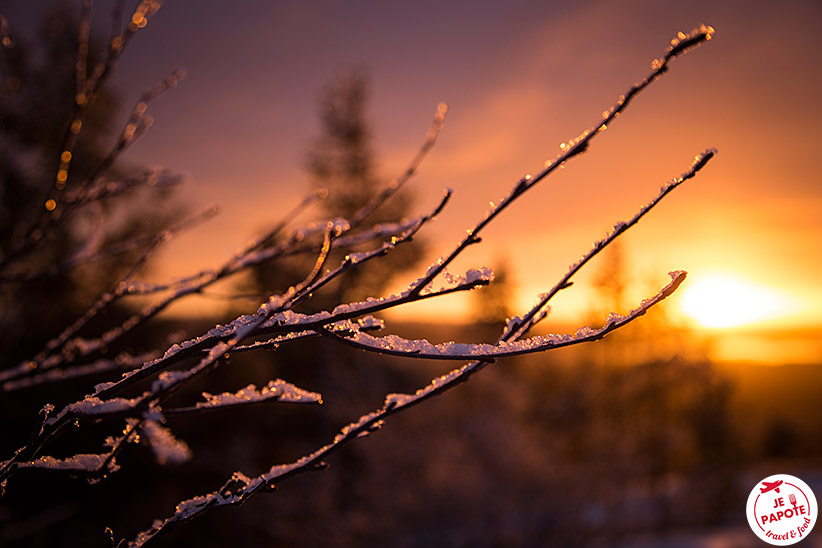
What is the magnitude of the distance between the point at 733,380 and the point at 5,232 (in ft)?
88.3

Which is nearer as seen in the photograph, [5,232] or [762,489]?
[762,489]

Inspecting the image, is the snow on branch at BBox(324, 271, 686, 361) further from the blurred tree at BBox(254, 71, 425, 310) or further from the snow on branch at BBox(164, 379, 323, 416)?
the blurred tree at BBox(254, 71, 425, 310)

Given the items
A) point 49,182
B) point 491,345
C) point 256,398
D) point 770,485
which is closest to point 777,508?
point 770,485

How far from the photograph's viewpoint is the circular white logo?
474cm

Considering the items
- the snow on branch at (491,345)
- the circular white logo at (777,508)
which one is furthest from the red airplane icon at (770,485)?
the snow on branch at (491,345)

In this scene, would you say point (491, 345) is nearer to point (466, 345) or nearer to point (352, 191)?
point (466, 345)

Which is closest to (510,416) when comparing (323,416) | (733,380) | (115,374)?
(323,416)

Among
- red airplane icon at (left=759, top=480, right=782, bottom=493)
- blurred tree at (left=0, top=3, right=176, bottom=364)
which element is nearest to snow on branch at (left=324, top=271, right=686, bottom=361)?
red airplane icon at (left=759, top=480, right=782, bottom=493)

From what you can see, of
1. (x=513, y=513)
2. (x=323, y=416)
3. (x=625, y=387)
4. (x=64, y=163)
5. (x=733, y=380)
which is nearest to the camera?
(x=64, y=163)

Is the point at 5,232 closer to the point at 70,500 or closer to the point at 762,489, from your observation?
the point at 70,500

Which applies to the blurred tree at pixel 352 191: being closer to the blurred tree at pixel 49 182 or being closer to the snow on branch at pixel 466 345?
the blurred tree at pixel 49 182

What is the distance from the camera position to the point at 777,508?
196 inches

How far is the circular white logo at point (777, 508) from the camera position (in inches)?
187

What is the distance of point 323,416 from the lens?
13.0 meters
